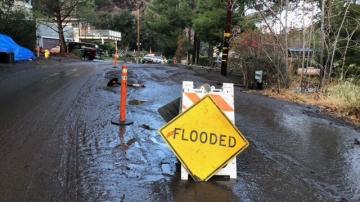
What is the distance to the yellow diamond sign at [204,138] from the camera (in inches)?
257

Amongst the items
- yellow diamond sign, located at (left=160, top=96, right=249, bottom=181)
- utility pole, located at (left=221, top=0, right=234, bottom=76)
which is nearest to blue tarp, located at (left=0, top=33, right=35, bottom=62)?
utility pole, located at (left=221, top=0, right=234, bottom=76)

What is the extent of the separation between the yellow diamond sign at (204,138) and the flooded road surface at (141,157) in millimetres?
276

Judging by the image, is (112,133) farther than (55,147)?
Yes

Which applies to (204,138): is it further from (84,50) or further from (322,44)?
(84,50)

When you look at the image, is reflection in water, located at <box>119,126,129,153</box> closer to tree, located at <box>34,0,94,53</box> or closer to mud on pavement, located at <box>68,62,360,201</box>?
mud on pavement, located at <box>68,62,360,201</box>

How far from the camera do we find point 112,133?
932 centimetres

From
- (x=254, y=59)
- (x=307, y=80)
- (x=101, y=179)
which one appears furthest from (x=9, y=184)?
(x=254, y=59)

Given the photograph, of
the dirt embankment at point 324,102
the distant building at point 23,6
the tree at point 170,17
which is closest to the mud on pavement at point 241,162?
the dirt embankment at point 324,102

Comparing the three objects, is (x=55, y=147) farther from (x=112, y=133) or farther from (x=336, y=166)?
(x=336, y=166)

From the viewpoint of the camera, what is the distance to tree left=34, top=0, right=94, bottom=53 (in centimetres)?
4916

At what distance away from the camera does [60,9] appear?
50.0 meters

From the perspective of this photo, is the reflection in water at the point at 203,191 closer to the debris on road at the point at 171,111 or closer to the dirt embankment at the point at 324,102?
the debris on road at the point at 171,111

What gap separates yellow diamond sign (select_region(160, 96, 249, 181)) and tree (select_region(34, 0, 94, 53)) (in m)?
43.9

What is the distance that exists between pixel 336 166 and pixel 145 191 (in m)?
3.36
